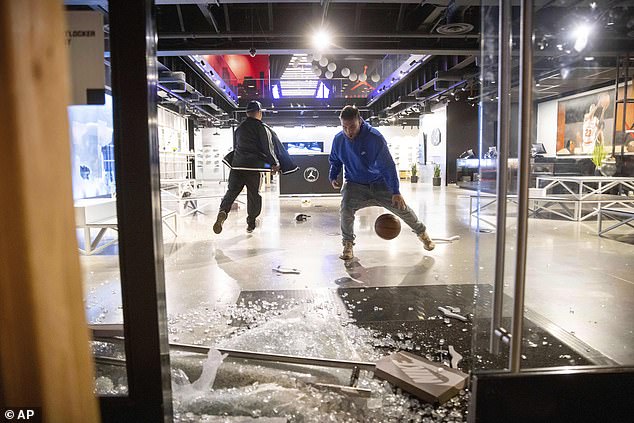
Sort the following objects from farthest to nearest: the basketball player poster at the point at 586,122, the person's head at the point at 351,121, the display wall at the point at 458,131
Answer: the display wall at the point at 458,131 < the basketball player poster at the point at 586,122 < the person's head at the point at 351,121

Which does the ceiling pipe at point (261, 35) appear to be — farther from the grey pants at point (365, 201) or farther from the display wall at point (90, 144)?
the display wall at point (90, 144)

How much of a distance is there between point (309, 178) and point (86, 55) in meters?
10.1

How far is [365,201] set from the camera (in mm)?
4387

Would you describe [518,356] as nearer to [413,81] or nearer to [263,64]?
[413,81]

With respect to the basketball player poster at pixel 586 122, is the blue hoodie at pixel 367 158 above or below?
below

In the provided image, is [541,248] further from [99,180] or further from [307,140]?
[307,140]

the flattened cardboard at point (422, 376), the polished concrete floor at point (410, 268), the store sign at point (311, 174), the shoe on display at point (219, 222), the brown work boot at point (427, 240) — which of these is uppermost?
the store sign at point (311, 174)

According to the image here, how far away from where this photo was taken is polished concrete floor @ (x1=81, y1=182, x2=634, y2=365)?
243cm

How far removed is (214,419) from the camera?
153 centimetres

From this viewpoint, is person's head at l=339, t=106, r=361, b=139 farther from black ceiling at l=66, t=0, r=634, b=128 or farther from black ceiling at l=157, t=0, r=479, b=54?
black ceiling at l=157, t=0, r=479, b=54

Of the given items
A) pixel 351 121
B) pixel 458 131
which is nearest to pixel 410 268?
pixel 351 121

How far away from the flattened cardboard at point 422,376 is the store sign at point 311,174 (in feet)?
30.9

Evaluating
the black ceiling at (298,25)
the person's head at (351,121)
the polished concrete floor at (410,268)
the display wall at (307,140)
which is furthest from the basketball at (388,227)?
the display wall at (307,140)

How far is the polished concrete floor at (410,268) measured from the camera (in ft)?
7.97
